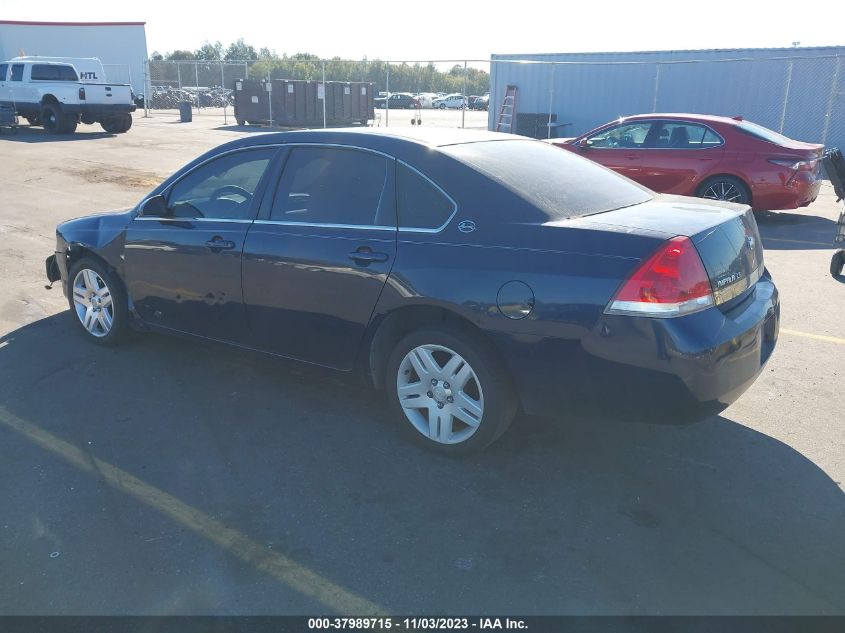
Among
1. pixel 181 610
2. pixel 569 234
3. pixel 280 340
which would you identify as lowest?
pixel 181 610

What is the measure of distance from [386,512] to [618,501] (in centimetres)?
109

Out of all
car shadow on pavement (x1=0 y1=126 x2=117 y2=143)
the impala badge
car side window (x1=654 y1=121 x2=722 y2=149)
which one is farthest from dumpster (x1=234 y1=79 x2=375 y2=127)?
the impala badge

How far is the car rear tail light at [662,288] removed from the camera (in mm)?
3281

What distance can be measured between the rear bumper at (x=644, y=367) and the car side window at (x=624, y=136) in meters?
8.55

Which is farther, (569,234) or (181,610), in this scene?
(569,234)

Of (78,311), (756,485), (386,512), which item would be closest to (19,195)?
(78,311)

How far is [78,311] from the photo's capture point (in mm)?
5668

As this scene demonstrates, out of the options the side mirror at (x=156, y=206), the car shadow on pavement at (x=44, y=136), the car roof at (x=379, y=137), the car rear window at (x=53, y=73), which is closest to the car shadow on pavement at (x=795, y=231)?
the car roof at (x=379, y=137)

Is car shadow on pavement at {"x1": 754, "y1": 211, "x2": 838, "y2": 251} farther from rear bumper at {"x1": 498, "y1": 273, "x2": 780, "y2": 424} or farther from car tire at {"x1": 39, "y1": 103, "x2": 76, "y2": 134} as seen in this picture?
car tire at {"x1": 39, "y1": 103, "x2": 76, "y2": 134}

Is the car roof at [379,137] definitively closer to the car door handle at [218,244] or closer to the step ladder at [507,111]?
the car door handle at [218,244]

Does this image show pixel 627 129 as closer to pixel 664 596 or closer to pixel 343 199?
pixel 343 199
